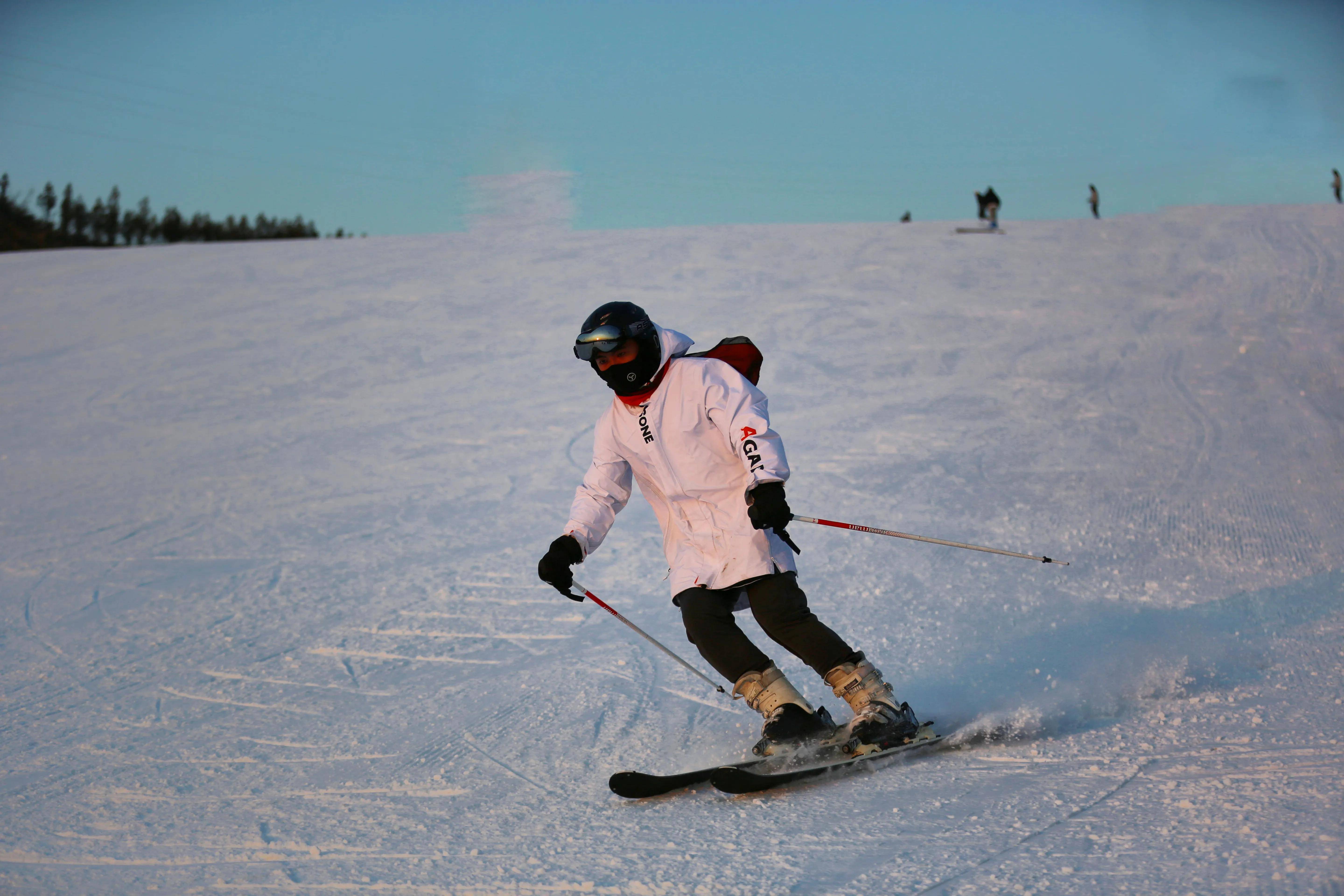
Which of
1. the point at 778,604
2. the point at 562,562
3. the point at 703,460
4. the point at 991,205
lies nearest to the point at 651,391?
the point at 703,460

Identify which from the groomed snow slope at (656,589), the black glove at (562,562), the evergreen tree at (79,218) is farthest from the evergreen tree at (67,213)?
the black glove at (562,562)

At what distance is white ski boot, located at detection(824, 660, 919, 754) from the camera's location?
2945mm

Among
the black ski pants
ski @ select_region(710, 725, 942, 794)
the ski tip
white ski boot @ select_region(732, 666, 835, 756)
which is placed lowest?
the ski tip

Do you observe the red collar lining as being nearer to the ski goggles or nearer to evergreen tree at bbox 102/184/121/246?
the ski goggles

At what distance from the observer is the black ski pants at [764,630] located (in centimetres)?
303

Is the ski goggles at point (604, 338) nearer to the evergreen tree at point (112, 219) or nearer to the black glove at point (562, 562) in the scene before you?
the black glove at point (562, 562)

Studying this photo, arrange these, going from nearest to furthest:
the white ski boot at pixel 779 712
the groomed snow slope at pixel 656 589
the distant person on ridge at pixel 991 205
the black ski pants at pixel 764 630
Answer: the groomed snow slope at pixel 656 589 → the white ski boot at pixel 779 712 → the black ski pants at pixel 764 630 → the distant person on ridge at pixel 991 205

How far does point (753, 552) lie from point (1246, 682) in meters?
2.01

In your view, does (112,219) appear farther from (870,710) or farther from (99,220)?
(870,710)

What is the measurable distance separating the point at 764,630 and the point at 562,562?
26.9 inches

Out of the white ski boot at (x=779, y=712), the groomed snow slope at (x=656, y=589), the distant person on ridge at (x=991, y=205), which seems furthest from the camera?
the distant person on ridge at (x=991, y=205)

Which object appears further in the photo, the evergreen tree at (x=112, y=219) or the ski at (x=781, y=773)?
the evergreen tree at (x=112, y=219)

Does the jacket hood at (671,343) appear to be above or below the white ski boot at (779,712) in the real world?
above

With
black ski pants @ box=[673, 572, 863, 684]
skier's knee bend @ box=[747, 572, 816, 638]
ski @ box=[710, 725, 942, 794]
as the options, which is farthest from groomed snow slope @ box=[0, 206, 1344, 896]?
skier's knee bend @ box=[747, 572, 816, 638]
